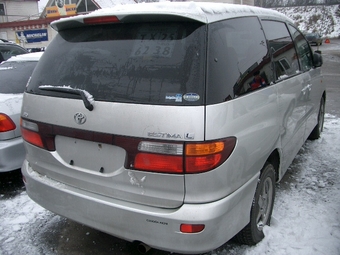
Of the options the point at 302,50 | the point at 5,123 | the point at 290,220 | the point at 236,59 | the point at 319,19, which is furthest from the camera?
the point at 319,19

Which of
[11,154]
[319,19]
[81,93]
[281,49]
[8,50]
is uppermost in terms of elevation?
[281,49]

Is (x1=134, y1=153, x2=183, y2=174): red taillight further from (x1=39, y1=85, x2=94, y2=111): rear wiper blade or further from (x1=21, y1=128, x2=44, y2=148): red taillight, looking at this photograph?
(x1=21, y1=128, x2=44, y2=148): red taillight

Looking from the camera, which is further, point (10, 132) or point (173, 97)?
point (10, 132)

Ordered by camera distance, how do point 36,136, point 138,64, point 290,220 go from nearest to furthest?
point 138,64 < point 36,136 < point 290,220

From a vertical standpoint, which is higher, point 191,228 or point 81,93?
point 81,93

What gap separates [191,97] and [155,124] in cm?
26

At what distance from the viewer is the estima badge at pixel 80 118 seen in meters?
2.16

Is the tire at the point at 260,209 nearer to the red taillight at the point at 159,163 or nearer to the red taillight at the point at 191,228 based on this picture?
the red taillight at the point at 191,228

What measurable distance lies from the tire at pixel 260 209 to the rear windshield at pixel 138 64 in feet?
3.60

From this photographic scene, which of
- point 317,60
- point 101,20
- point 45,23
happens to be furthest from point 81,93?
point 45,23

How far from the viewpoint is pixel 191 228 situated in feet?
6.49

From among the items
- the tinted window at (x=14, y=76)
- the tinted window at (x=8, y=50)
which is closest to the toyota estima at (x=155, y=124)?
the tinted window at (x=14, y=76)

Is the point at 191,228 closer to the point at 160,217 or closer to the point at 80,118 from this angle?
the point at 160,217

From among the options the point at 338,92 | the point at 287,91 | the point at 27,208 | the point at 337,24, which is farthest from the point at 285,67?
the point at 337,24
